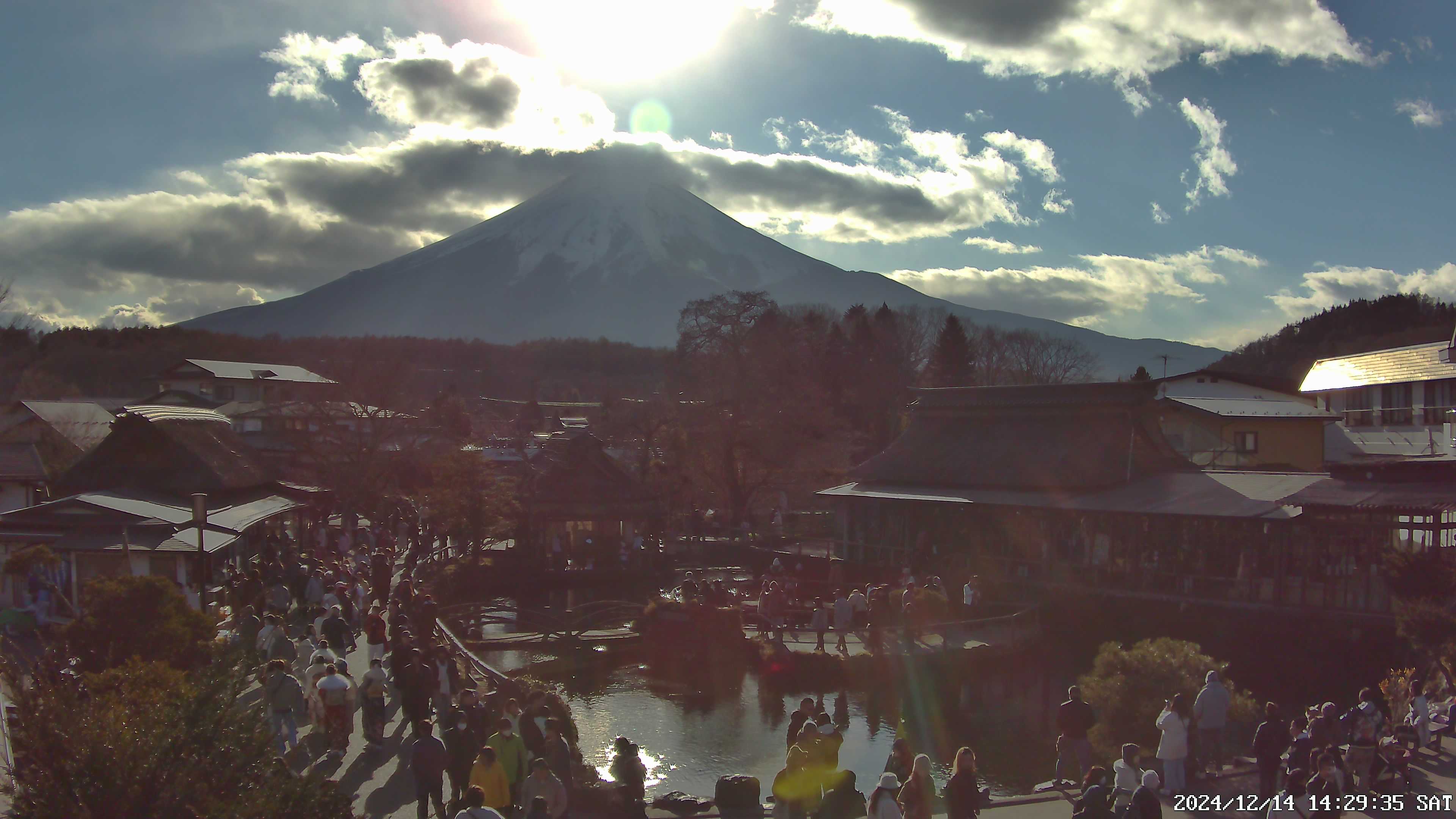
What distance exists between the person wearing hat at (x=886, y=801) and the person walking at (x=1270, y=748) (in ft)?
14.7

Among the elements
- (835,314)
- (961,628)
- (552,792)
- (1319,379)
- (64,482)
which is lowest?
(961,628)

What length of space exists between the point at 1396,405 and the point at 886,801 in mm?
35682

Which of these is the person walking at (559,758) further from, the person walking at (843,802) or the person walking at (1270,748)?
the person walking at (1270,748)

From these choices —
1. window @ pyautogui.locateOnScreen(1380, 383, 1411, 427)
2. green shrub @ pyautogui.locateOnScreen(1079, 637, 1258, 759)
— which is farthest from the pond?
window @ pyautogui.locateOnScreen(1380, 383, 1411, 427)

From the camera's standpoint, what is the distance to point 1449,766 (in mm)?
10695

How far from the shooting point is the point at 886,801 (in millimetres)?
7789

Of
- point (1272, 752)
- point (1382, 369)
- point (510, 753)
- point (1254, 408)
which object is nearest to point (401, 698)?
point (510, 753)

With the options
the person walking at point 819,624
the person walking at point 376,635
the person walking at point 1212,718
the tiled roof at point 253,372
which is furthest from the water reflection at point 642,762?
the tiled roof at point 253,372

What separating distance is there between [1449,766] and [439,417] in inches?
1795

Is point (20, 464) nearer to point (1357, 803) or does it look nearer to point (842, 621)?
point (842, 621)

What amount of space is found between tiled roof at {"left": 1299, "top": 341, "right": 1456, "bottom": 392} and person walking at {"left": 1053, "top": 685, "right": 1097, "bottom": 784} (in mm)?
28408

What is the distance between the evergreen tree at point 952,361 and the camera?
58688 mm

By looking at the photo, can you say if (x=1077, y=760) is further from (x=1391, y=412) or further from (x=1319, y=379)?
(x=1319, y=379)

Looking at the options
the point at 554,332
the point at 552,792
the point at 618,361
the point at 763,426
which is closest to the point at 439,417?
the point at 763,426
